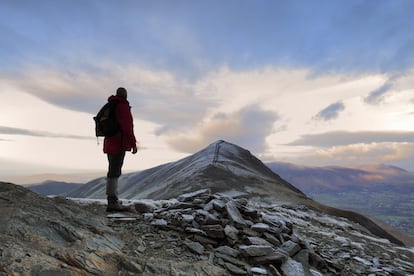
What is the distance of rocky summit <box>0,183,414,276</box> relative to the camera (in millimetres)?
8211

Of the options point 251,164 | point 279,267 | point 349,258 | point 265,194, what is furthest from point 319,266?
point 251,164

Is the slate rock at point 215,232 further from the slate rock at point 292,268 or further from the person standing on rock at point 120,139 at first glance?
the person standing on rock at point 120,139

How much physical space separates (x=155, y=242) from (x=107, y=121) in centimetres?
445

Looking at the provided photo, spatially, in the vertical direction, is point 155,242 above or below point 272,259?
above

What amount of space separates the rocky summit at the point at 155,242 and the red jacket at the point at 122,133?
7.75 ft

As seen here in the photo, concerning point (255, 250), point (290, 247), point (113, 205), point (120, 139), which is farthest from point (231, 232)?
point (120, 139)

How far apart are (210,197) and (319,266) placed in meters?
4.78

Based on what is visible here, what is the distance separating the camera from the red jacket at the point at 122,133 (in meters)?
12.4

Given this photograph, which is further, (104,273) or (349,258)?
(349,258)

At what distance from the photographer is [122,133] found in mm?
12422

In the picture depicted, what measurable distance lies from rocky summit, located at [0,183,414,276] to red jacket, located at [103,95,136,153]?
93.0 inches

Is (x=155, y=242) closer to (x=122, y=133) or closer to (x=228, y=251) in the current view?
(x=228, y=251)

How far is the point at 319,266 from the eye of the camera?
12.2 m

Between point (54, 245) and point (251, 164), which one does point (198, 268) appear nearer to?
point (54, 245)
